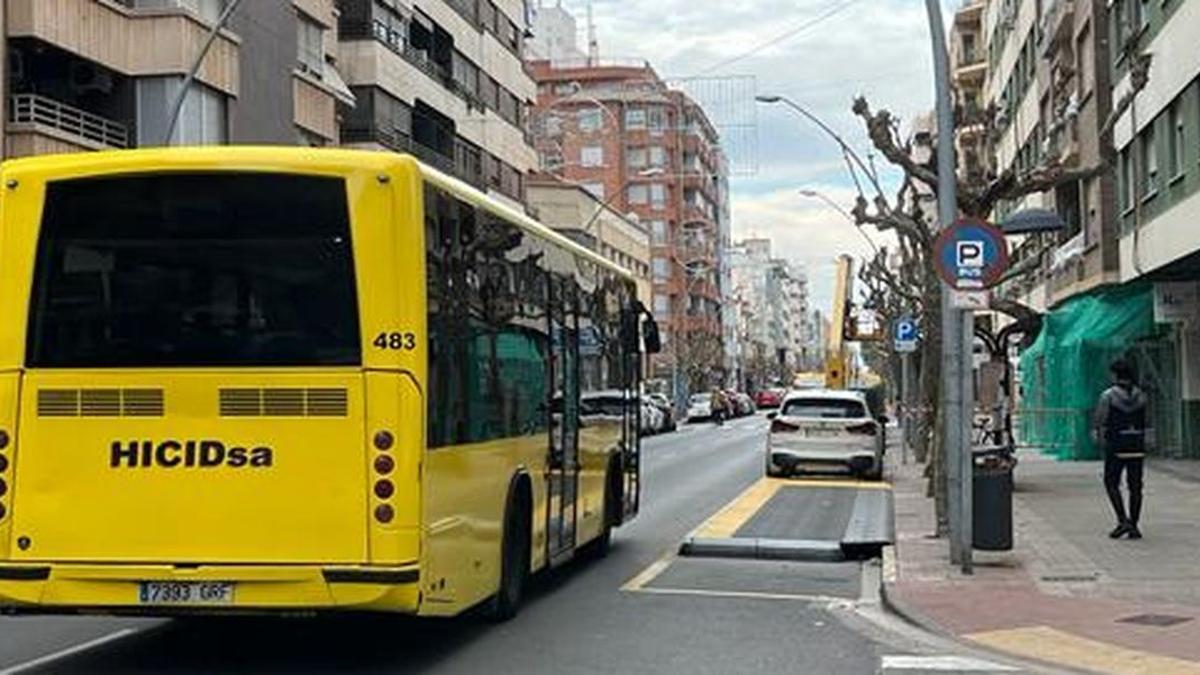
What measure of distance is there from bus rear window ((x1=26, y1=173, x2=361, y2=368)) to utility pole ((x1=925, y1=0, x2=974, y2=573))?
7.08 m

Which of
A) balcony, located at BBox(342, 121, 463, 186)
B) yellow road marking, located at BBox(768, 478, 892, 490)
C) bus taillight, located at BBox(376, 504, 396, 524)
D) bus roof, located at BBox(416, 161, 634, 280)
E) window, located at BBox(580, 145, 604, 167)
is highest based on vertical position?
window, located at BBox(580, 145, 604, 167)

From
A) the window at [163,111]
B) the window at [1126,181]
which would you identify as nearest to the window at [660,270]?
the window at [1126,181]

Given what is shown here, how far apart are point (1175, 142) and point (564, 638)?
20.7 m

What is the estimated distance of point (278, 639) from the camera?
1055 cm

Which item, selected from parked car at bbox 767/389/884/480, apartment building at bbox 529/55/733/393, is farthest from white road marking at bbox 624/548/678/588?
apartment building at bbox 529/55/733/393

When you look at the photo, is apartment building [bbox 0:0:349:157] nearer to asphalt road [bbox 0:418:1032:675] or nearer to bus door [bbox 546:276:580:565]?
bus door [bbox 546:276:580:565]

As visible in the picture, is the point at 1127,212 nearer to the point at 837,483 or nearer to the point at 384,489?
the point at 837,483

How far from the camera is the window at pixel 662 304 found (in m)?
127

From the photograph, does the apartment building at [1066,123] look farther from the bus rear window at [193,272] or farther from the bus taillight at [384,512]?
the bus taillight at [384,512]

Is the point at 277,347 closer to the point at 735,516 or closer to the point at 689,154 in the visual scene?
the point at 735,516

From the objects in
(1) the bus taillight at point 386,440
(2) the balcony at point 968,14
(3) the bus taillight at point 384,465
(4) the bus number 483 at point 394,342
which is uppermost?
(2) the balcony at point 968,14

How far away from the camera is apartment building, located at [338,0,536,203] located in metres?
46.8

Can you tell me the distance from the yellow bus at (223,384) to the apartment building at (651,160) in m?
99.2

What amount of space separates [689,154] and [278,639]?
407 feet
